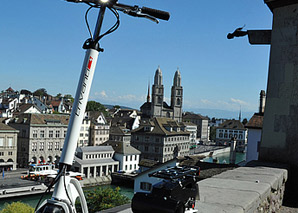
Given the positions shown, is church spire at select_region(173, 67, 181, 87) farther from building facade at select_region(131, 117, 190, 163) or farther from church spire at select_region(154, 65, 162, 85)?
building facade at select_region(131, 117, 190, 163)

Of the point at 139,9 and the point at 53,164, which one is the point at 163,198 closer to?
the point at 139,9

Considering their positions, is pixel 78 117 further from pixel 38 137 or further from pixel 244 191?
pixel 38 137

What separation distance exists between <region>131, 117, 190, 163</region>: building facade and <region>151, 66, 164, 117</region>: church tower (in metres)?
39.2

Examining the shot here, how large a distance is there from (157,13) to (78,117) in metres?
0.93

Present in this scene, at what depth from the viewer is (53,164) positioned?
168ft

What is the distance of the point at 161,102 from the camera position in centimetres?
10675

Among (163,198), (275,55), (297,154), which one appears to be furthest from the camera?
(275,55)

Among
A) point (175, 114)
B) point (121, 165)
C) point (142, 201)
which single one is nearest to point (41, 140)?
point (121, 165)

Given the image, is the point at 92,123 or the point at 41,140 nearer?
the point at 41,140

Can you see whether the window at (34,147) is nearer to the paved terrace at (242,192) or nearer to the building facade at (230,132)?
the paved terrace at (242,192)

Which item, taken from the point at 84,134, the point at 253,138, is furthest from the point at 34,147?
the point at 253,138

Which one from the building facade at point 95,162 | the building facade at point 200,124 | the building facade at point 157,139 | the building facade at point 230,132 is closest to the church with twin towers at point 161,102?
the building facade at point 230,132

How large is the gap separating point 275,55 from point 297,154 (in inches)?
62.2

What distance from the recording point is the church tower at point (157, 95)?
106 m
